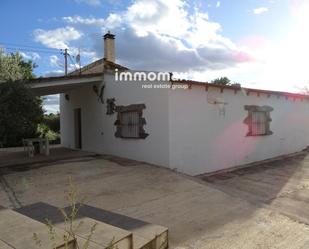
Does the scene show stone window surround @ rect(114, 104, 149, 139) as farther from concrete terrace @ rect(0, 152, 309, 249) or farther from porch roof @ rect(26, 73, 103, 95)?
porch roof @ rect(26, 73, 103, 95)

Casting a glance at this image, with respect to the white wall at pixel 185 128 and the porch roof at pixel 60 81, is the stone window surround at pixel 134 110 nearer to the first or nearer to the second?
the white wall at pixel 185 128

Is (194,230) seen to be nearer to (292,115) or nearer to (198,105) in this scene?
(198,105)

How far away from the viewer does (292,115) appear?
673 inches

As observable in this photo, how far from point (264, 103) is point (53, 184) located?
10102 millimetres

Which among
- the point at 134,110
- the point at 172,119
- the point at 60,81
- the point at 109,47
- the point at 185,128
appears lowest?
the point at 185,128

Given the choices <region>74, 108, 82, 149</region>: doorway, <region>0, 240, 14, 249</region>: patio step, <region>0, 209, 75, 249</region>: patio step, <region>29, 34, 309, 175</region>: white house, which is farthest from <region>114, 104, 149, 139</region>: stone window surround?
<region>0, 240, 14, 249</region>: patio step

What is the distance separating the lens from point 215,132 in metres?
12.1

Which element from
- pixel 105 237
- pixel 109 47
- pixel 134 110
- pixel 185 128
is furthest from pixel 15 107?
pixel 105 237

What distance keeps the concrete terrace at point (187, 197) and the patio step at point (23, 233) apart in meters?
1.98

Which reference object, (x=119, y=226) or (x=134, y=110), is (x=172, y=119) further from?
(x=119, y=226)

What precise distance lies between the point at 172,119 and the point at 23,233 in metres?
7.02

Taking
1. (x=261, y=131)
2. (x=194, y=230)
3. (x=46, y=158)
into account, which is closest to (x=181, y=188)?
(x=194, y=230)

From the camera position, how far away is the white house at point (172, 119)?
35.5 ft

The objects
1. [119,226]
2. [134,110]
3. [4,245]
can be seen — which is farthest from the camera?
[134,110]
